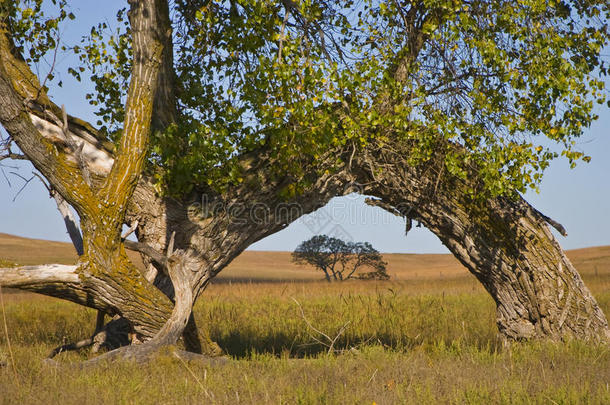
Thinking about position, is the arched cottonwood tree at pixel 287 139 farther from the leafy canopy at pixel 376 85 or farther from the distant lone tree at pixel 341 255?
the distant lone tree at pixel 341 255

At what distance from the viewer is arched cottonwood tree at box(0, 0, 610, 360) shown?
23.7 feet

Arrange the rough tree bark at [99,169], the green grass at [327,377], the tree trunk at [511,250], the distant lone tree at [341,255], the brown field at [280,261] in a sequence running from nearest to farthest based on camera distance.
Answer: the green grass at [327,377] → the rough tree bark at [99,169] → the tree trunk at [511,250] → the distant lone tree at [341,255] → the brown field at [280,261]

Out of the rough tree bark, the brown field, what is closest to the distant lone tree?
the brown field

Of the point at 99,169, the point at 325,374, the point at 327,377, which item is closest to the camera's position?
the point at 327,377

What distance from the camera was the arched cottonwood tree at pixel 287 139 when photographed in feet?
23.7

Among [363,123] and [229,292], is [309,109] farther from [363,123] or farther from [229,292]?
[229,292]

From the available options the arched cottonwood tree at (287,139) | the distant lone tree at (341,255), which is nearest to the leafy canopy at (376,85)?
the arched cottonwood tree at (287,139)

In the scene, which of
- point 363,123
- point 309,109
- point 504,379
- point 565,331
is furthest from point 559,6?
point 504,379

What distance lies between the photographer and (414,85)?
8.29 metres

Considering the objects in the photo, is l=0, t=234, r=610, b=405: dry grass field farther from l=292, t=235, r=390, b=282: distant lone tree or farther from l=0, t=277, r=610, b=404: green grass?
l=292, t=235, r=390, b=282: distant lone tree

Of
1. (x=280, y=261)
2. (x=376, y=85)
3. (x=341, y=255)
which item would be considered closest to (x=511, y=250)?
(x=376, y=85)

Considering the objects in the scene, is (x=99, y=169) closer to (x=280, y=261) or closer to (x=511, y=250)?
(x=511, y=250)

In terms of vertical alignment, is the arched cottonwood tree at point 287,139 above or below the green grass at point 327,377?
above

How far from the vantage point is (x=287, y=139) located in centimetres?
757
